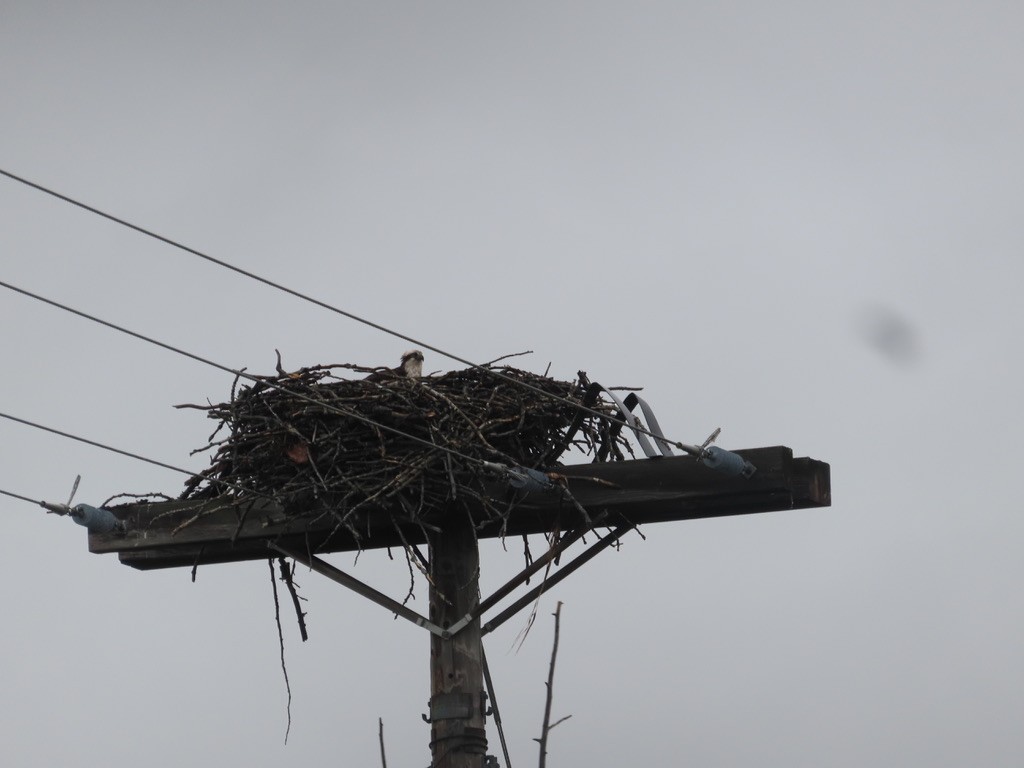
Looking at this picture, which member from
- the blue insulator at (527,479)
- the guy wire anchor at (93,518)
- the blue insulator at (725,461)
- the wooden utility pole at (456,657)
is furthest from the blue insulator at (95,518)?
the blue insulator at (725,461)

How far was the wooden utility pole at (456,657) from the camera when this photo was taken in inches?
327

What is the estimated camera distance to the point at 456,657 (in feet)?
27.8

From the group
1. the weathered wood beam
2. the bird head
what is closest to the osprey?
the bird head

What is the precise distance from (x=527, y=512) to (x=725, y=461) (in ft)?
3.31

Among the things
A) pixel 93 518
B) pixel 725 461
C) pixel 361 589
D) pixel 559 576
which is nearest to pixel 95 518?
pixel 93 518

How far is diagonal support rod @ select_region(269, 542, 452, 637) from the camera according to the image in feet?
27.9

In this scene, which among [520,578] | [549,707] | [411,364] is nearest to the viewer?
[549,707]

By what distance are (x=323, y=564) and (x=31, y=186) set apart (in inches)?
104

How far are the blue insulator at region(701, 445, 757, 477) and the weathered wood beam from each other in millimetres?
105

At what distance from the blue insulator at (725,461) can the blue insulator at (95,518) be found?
2.79m

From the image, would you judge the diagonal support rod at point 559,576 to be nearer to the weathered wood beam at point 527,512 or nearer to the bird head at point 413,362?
the weathered wood beam at point 527,512

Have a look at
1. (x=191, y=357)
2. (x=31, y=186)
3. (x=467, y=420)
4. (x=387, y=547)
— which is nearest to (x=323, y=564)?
(x=387, y=547)

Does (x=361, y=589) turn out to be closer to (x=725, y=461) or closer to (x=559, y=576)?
(x=559, y=576)

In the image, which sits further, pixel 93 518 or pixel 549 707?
pixel 93 518
